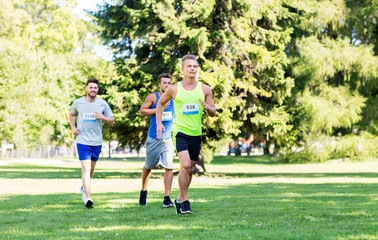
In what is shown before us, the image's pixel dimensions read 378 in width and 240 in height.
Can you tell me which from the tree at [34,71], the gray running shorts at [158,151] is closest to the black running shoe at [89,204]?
the gray running shorts at [158,151]

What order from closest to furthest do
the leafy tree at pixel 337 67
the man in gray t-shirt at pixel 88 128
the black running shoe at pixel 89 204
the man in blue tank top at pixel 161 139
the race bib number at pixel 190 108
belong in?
the race bib number at pixel 190 108, the black running shoe at pixel 89 204, the man in blue tank top at pixel 161 139, the man in gray t-shirt at pixel 88 128, the leafy tree at pixel 337 67

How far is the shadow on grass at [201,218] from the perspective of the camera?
5918mm

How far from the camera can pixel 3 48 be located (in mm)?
36125

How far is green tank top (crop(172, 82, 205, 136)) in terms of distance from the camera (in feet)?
24.7

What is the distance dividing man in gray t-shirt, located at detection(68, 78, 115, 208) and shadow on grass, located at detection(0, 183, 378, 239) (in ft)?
2.18

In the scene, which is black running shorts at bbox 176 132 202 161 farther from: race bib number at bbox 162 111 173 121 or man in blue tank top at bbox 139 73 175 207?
race bib number at bbox 162 111 173 121

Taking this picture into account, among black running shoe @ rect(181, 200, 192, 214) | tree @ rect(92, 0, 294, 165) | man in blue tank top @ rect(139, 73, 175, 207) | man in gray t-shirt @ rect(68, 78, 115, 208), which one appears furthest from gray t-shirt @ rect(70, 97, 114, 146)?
tree @ rect(92, 0, 294, 165)

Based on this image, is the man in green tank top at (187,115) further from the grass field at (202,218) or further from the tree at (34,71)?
the tree at (34,71)

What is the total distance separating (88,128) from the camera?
910 centimetres

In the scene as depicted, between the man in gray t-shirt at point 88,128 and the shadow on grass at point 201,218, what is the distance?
67cm

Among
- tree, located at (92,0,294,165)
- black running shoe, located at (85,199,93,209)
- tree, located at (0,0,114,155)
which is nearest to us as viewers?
black running shoe, located at (85,199,93,209)

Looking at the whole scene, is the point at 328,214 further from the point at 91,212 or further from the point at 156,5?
the point at 156,5

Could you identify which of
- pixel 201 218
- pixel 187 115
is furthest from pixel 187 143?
pixel 201 218

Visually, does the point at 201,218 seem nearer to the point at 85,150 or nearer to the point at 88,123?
the point at 85,150
